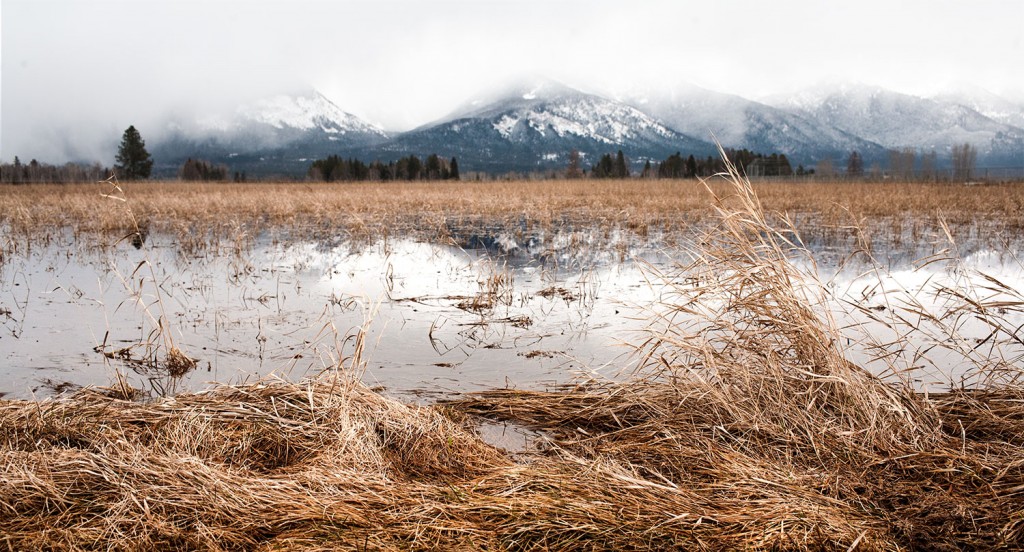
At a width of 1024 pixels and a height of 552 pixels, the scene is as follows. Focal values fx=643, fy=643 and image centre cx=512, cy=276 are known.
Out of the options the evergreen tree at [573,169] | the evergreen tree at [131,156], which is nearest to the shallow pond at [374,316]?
the evergreen tree at [573,169]

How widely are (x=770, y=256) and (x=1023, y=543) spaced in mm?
1867

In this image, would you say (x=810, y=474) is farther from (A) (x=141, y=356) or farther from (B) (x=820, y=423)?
(A) (x=141, y=356)

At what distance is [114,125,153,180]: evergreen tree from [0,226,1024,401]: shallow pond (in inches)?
2883

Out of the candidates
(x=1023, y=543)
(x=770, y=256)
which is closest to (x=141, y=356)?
(x=770, y=256)

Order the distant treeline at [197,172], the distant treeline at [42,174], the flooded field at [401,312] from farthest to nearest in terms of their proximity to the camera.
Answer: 1. the distant treeline at [197,172]
2. the distant treeline at [42,174]
3. the flooded field at [401,312]

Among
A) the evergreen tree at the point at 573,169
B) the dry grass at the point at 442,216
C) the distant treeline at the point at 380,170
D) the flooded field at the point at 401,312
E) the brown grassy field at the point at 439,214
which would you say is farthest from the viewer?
the distant treeline at the point at 380,170

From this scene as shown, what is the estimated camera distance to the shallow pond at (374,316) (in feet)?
14.9

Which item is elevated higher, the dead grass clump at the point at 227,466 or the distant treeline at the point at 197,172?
the distant treeline at the point at 197,172

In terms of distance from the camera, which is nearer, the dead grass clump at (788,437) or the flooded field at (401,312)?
the dead grass clump at (788,437)

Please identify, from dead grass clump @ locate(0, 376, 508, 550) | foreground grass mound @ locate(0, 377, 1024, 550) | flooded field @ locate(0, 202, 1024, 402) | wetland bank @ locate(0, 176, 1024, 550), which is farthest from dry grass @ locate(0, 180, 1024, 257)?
foreground grass mound @ locate(0, 377, 1024, 550)

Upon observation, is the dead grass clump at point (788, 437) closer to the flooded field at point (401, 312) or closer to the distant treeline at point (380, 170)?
the flooded field at point (401, 312)

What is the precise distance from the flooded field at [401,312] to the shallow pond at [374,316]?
24 millimetres

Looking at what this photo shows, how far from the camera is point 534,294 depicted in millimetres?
7438

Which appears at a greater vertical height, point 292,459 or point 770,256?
point 770,256
